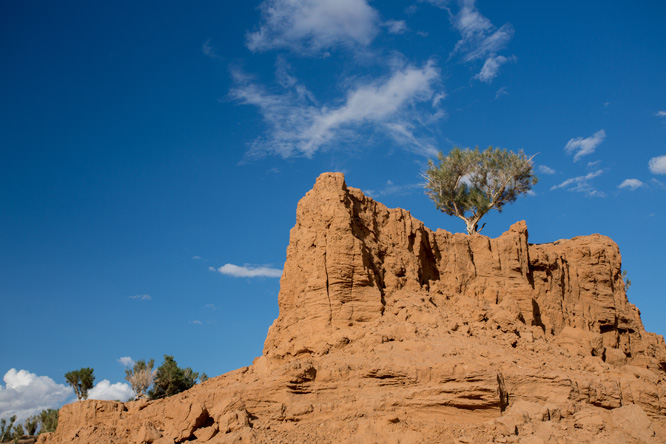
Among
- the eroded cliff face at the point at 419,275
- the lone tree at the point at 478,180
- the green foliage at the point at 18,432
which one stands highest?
the lone tree at the point at 478,180

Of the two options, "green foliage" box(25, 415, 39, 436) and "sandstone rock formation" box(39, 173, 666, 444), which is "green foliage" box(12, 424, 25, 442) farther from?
"sandstone rock formation" box(39, 173, 666, 444)

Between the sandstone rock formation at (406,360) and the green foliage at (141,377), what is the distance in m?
12.8

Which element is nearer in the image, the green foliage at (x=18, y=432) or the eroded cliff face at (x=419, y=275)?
the eroded cliff face at (x=419, y=275)

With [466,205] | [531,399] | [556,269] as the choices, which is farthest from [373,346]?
[466,205]

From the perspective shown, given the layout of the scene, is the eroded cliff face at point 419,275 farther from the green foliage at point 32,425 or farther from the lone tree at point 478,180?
the green foliage at point 32,425

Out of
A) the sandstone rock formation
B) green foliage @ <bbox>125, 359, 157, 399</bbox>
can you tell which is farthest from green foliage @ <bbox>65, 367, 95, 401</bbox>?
the sandstone rock formation

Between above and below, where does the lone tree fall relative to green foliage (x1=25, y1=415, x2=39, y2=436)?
above

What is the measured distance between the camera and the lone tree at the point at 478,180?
38.9 meters

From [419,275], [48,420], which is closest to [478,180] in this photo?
[419,275]

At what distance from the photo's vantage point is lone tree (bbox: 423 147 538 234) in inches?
1533

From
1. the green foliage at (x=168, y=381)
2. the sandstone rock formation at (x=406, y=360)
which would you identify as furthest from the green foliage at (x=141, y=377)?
the sandstone rock formation at (x=406, y=360)

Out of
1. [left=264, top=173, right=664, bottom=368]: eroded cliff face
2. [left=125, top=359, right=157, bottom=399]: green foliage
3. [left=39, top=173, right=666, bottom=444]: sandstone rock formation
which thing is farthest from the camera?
[left=125, top=359, right=157, bottom=399]: green foliage

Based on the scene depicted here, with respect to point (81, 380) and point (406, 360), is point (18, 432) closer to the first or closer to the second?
point (81, 380)

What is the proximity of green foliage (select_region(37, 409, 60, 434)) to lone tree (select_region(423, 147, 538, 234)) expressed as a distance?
Answer: 26540 millimetres
